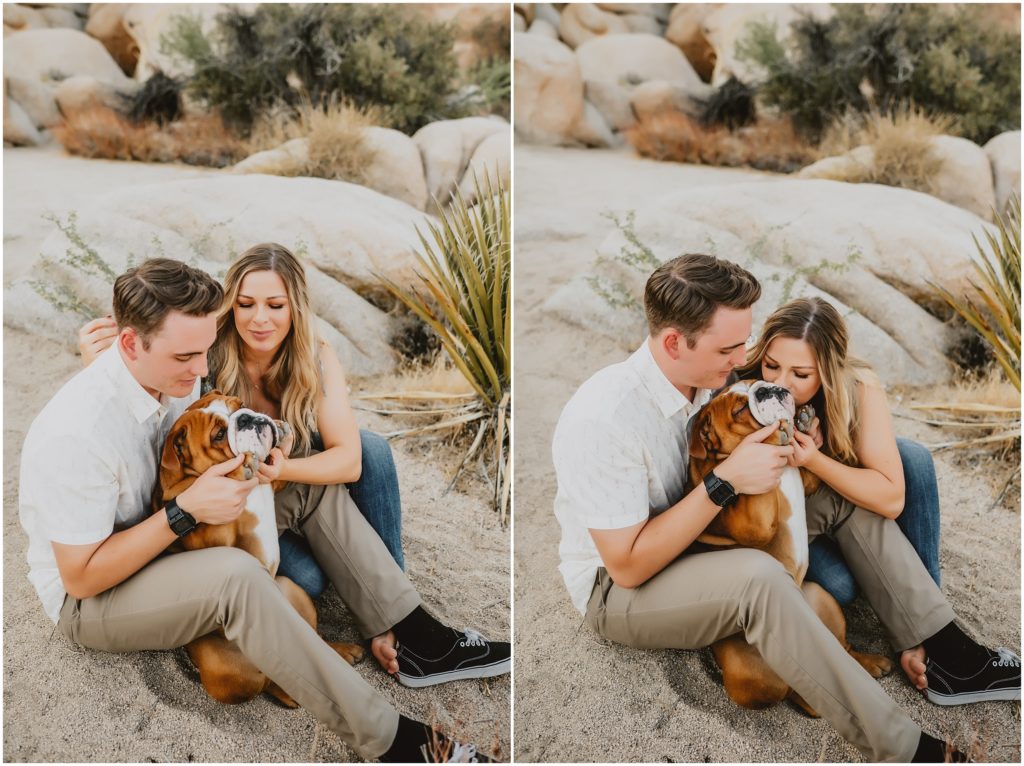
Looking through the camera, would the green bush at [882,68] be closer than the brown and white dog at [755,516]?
No

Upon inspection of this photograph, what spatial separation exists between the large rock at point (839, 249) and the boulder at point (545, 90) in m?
0.43

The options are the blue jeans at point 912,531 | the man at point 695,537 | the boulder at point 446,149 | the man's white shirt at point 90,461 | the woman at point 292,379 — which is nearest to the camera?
the man's white shirt at point 90,461

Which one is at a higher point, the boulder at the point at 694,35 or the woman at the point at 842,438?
the boulder at the point at 694,35

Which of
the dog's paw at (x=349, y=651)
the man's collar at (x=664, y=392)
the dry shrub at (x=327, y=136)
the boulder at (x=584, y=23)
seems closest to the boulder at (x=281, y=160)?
the dry shrub at (x=327, y=136)

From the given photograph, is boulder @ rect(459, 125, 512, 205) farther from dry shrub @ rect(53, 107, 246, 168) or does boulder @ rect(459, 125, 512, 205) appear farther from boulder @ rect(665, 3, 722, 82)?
dry shrub @ rect(53, 107, 246, 168)

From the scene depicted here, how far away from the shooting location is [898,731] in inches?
99.4

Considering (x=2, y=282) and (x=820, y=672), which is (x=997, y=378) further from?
(x=2, y=282)

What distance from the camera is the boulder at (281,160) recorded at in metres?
2.94

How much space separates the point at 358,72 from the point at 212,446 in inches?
54.2

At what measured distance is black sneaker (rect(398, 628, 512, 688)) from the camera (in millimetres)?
2682

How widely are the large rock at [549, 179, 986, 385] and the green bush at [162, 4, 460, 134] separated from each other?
0.82 meters

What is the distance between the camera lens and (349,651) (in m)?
2.66

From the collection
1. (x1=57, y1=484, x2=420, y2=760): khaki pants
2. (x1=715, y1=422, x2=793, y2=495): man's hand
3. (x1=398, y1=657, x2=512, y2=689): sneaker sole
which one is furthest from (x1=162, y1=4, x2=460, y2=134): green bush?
(x1=398, y1=657, x2=512, y2=689): sneaker sole

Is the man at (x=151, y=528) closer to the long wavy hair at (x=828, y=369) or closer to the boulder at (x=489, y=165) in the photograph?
the boulder at (x=489, y=165)
